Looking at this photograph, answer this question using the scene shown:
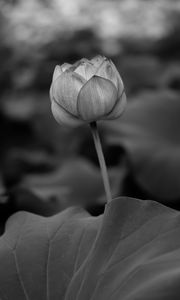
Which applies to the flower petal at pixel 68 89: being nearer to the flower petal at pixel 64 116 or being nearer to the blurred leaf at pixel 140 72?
the flower petal at pixel 64 116

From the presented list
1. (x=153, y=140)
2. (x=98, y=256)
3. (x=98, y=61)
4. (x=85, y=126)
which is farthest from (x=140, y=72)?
(x=98, y=256)

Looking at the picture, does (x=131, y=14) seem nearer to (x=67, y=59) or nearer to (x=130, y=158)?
(x=67, y=59)

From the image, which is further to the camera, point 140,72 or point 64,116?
point 140,72

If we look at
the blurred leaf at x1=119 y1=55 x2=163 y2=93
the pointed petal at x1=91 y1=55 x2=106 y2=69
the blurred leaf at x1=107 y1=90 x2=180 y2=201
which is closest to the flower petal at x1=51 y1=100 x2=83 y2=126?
the pointed petal at x1=91 y1=55 x2=106 y2=69

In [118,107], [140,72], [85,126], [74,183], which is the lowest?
[74,183]

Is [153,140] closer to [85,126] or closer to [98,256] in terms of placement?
[85,126]

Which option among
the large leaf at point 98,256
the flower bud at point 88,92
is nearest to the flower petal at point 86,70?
the flower bud at point 88,92
